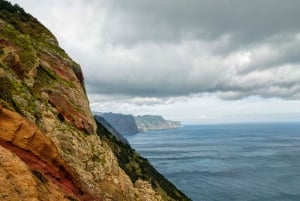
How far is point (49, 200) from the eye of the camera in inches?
678

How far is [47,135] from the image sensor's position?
2864 centimetres

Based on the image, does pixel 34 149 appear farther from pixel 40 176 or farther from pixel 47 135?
pixel 47 135

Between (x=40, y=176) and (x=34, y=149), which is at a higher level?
(x=34, y=149)

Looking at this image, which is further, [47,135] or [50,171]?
[47,135]

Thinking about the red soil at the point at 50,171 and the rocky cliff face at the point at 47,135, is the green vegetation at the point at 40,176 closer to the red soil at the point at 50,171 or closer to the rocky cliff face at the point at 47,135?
the rocky cliff face at the point at 47,135

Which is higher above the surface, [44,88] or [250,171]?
[44,88]

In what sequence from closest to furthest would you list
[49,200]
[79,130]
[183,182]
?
[49,200] < [79,130] < [183,182]

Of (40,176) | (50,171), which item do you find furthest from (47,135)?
(40,176)

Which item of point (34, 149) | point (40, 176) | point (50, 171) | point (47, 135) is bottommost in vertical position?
point (50, 171)

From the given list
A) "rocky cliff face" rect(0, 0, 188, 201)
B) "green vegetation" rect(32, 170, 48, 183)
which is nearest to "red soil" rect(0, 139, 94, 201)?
"rocky cliff face" rect(0, 0, 188, 201)

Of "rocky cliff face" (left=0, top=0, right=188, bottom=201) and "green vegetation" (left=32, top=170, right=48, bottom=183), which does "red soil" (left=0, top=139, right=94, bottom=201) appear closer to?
"rocky cliff face" (left=0, top=0, right=188, bottom=201)

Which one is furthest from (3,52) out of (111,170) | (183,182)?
(183,182)

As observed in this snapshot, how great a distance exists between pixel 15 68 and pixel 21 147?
56.5ft

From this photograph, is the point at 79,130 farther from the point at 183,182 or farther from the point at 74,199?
the point at 183,182
